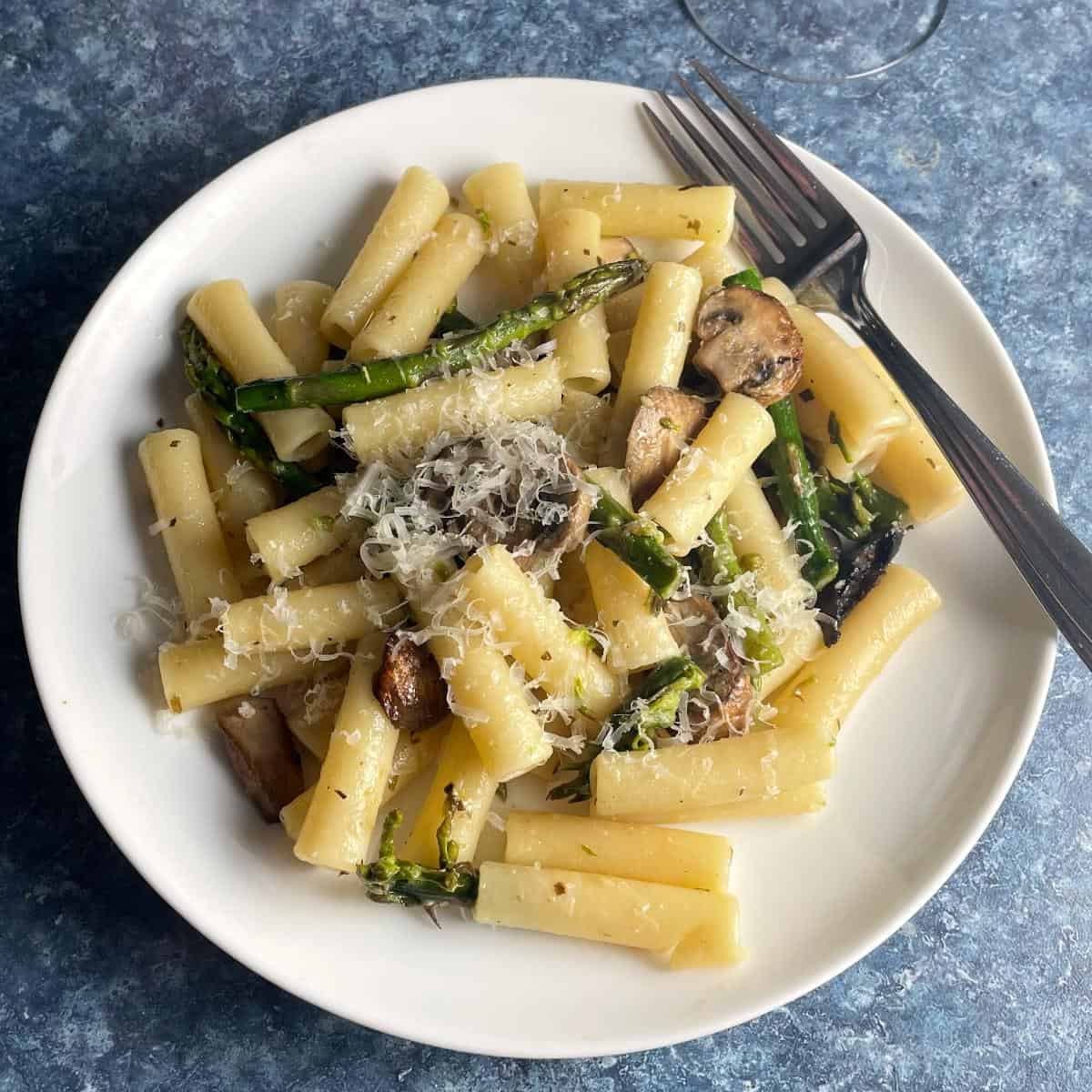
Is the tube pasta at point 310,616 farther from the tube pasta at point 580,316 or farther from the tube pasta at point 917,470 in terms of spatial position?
the tube pasta at point 917,470

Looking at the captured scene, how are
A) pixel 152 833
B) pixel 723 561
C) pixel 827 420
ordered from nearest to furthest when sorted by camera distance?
pixel 152 833 → pixel 723 561 → pixel 827 420

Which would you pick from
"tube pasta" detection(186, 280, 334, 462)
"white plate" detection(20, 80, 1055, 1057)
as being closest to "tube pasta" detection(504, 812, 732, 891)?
"white plate" detection(20, 80, 1055, 1057)

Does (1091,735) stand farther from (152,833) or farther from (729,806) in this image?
(152,833)

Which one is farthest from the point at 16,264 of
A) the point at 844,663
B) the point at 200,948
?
the point at 844,663

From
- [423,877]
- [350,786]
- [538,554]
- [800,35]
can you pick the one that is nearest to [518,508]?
[538,554]

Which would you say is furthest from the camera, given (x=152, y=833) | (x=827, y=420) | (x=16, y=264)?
(x=16, y=264)

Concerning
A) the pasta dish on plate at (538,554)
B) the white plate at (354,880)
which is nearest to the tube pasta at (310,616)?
the pasta dish on plate at (538,554)

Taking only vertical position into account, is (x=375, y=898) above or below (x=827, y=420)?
below
